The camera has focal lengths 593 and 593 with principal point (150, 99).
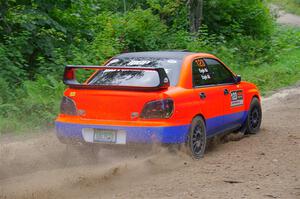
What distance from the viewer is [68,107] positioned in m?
7.70

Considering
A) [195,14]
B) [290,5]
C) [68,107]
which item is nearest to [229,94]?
[68,107]

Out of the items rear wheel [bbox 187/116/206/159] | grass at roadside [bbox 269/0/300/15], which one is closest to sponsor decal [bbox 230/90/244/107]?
rear wheel [bbox 187/116/206/159]

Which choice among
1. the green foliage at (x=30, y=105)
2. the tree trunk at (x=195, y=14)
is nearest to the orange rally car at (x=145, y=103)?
the green foliage at (x=30, y=105)

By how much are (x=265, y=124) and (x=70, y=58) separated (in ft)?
15.8

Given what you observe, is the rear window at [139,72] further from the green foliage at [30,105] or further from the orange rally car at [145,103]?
the green foliage at [30,105]

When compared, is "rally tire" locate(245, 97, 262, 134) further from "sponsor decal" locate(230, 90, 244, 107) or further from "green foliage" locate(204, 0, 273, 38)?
"green foliage" locate(204, 0, 273, 38)

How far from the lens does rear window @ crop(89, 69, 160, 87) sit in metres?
7.61

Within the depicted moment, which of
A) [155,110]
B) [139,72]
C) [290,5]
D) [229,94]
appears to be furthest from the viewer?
[290,5]

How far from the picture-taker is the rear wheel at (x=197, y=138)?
25.1 ft

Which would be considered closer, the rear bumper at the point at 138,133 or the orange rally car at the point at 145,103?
the rear bumper at the point at 138,133

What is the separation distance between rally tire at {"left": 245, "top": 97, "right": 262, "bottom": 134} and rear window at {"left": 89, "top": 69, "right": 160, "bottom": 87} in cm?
274

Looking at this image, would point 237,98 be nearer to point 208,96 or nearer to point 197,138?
point 208,96

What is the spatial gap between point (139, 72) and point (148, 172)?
144 cm

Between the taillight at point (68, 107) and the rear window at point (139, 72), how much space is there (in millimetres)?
518
